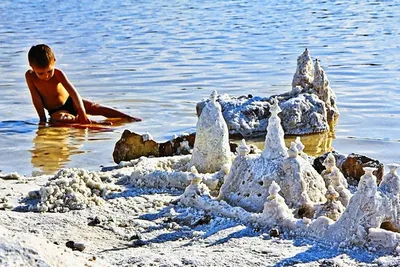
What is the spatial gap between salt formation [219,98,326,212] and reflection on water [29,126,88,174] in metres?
2.61

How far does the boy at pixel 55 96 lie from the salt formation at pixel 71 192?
12.3 feet

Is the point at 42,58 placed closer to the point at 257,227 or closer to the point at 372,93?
the point at 372,93

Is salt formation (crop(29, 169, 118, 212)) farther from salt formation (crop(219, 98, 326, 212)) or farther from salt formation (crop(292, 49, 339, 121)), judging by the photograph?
salt formation (crop(292, 49, 339, 121))

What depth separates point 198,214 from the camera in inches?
193

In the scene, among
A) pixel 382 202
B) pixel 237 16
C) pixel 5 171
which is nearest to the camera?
pixel 382 202

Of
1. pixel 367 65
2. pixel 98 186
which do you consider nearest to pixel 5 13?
pixel 367 65

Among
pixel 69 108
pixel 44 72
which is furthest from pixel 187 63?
pixel 44 72

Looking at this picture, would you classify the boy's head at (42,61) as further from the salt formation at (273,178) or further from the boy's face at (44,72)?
the salt formation at (273,178)

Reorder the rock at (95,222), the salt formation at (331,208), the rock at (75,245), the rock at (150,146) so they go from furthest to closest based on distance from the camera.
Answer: the rock at (150,146) < the rock at (95,222) < the salt formation at (331,208) < the rock at (75,245)

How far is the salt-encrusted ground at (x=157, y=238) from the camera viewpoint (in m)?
3.99

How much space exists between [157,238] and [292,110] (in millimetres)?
4263

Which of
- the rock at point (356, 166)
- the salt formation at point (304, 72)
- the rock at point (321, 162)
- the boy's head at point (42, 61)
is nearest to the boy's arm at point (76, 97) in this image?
the boy's head at point (42, 61)

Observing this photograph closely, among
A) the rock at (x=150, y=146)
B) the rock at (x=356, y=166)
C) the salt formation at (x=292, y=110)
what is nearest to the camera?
the rock at (x=356, y=166)

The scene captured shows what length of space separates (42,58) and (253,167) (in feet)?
15.6
